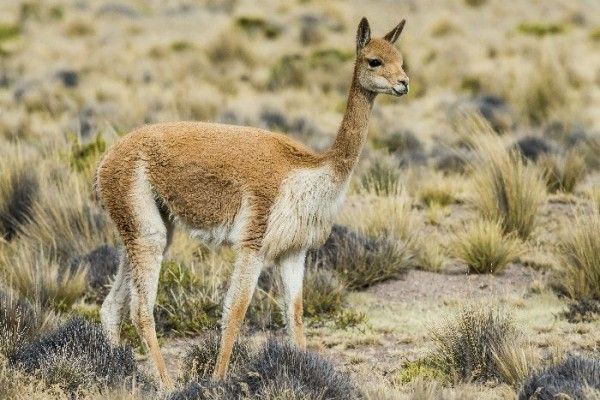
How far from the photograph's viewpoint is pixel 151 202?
21.9 feet

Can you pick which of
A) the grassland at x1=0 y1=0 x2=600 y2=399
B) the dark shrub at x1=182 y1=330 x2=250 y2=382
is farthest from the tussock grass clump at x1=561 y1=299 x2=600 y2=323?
the dark shrub at x1=182 y1=330 x2=250 y2=382

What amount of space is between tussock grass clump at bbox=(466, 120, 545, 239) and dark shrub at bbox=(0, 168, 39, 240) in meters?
4.16

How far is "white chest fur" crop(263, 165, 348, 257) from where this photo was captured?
21.0 ft

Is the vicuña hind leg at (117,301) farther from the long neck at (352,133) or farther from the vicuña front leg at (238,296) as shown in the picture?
the long neck at (352,133)

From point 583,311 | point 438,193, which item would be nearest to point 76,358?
point 583,311

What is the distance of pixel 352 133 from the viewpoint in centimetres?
649

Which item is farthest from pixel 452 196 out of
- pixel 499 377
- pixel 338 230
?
pixel 499 377

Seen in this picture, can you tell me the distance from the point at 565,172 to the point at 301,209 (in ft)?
21.3

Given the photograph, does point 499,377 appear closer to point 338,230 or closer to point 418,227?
point 338,230

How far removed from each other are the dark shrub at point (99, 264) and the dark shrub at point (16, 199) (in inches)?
47.5

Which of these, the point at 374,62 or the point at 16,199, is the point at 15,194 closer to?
the point at 16,199

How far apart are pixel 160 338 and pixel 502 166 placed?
13.2 feet

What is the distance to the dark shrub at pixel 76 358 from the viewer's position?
6035mm

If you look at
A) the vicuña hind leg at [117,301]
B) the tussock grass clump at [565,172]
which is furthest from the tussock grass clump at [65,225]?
the tussock grass clump at [565,172]
